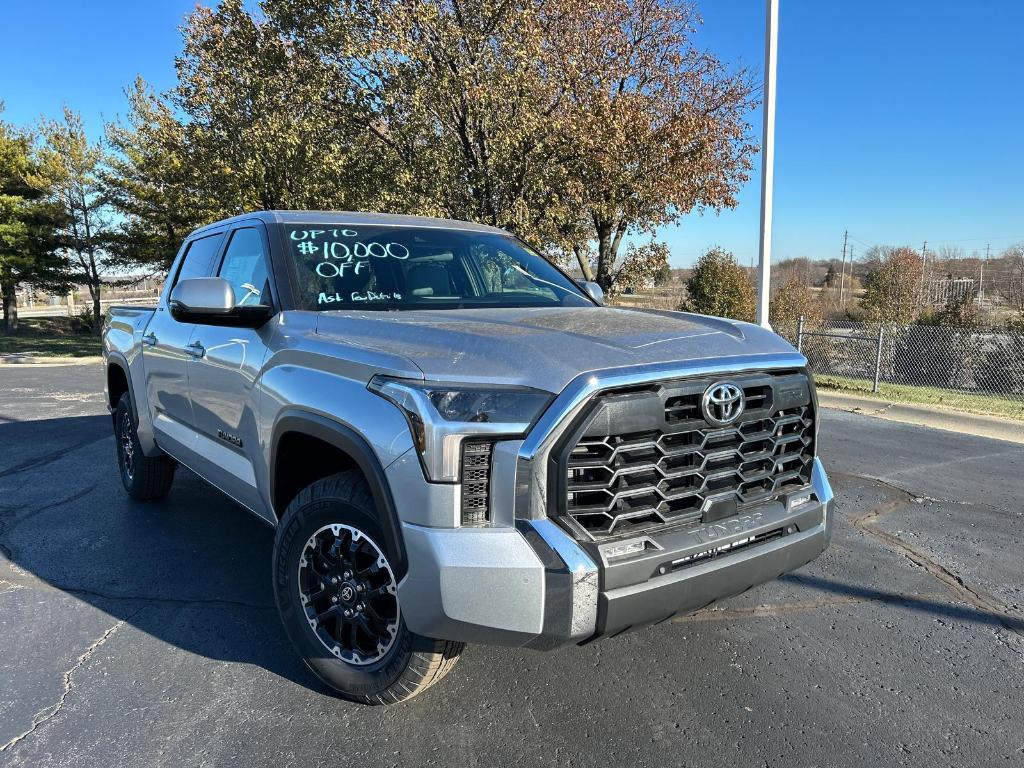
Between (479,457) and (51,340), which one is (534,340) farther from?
(51,340)

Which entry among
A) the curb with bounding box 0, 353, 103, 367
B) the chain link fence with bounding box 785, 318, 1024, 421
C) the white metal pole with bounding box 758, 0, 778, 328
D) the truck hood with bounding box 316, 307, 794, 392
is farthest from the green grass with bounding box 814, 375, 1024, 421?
the curb with bounding box 0, 353, 103, 367

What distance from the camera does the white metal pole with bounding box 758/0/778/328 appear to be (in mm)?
9328

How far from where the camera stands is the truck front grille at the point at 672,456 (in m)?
2.23

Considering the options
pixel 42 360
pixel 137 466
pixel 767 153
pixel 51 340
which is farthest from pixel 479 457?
pixel 51 340

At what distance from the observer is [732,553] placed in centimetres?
253

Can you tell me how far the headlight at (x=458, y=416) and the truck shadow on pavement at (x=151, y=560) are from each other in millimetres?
1255

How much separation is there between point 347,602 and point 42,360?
19.4m

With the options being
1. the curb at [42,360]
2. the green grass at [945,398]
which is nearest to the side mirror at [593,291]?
the green grass at [945,398]

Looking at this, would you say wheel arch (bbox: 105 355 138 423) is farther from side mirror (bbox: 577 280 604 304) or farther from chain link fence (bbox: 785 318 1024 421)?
chain link fence (bbox: 785 318 1024 421)

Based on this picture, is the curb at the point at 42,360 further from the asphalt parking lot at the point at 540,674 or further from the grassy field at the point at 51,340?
the asphalt parking lot at the point at 540,674

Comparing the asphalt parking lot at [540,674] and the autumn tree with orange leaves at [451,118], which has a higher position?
the autumn tree with orange leaves at [451,118]

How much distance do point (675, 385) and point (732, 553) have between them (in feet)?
2.18

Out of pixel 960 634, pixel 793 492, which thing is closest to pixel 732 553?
pixel 793 492

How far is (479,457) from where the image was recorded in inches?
86.0
